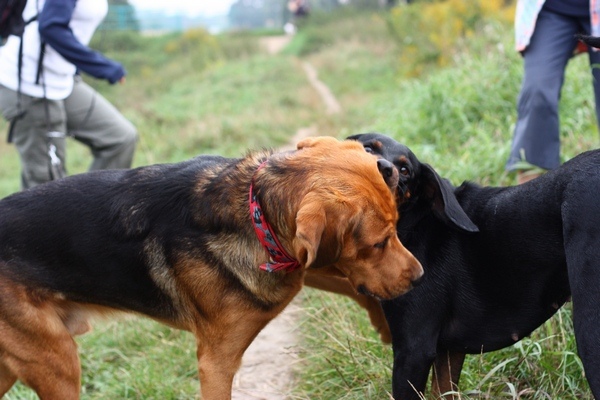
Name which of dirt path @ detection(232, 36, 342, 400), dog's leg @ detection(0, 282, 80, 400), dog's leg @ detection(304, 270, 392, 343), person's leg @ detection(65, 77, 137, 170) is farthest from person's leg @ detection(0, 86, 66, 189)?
dog's leg @ detection(304, 270, 392, 343)

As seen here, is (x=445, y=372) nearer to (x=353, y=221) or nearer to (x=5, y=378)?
(x=353, y=221)

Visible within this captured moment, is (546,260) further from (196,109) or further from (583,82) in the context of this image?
(196,109)

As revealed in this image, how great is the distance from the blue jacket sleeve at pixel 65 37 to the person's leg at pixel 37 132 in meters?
0.46

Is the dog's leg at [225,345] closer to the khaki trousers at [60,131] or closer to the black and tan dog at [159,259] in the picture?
the black and tan dog at [159,259]

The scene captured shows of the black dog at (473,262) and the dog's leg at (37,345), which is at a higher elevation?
the black dog at (473,262)

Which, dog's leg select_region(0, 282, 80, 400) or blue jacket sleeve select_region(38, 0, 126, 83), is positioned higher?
blue jacket sleeve select_region(38, 0, 126, 83)

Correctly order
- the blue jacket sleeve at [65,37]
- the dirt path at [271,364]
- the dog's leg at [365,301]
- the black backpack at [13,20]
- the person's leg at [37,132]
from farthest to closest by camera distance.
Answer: the person's leg at [37,132] → the black backpack at [13,20] → the blue jacket sleeve at [65,37] → the dirt path at [271,364] → the dog's leg at [365,301]

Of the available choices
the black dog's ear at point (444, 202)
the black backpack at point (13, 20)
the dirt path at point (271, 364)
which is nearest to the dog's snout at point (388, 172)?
the black dog's ear at point (444, 202)

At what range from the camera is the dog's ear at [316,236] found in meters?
2.95

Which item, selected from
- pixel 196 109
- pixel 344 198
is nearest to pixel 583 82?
pixel 344 198

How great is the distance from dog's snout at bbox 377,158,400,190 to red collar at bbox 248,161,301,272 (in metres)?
0.57

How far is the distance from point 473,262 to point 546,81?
78.3 inches

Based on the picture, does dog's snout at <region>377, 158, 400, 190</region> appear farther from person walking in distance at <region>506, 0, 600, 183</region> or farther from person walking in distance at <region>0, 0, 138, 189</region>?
person walking in distance at <region>0, 0, 138, 189</region>

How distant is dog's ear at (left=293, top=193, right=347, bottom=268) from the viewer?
295 cm
